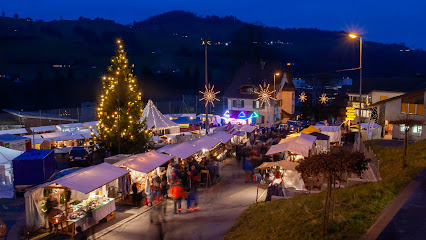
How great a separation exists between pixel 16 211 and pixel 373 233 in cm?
1259

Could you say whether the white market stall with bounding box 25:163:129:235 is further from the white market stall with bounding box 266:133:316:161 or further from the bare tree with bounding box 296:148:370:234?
the white market stall with bounding box 266:133:316:161

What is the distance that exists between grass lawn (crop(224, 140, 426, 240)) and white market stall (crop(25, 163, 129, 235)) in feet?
14.7

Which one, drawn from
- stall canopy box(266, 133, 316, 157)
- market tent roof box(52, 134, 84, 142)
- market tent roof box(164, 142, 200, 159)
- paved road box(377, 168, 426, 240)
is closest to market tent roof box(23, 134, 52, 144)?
market tent roof box(52, 134, 84, 142)

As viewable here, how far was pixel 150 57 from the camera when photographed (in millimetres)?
129625

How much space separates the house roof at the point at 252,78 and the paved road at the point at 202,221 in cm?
3322

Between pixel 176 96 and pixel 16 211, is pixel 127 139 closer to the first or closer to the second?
pixel 16 211

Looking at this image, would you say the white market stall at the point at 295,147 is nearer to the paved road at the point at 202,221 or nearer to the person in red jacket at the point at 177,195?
the paved road at the point at 202,221

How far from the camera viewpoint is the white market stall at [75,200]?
1091cm

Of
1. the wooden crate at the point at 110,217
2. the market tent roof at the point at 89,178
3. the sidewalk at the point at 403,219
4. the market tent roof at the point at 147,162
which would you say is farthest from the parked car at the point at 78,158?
the sidewalk at the point at 403,219

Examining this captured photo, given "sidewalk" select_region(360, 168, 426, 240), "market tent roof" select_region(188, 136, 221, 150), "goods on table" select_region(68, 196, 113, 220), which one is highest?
"market tent roof" select_region(188, 136, 221, 150)

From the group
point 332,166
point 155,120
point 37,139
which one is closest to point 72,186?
point 332,166

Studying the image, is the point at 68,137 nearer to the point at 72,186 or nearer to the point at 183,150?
the point at 183,150

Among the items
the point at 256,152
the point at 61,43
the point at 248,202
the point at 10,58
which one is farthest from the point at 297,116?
the point at 61,43

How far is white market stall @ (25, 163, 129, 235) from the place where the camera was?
430 inches
